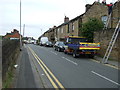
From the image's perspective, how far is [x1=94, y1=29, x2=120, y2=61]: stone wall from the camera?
1586cm

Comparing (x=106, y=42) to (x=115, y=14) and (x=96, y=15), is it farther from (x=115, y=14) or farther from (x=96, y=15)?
(x=96, y=15)

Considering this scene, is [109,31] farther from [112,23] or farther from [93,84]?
[93,84]

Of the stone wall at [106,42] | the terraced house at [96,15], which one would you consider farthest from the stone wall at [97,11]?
the stone wall at [106,42]

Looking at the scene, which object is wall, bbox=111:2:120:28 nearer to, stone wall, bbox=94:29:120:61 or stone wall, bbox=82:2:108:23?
stone wall, bbox=82:2:108:23

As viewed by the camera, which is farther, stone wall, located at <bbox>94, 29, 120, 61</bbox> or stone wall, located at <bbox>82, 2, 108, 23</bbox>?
stone wall, located at <bbox>82, 2, 108, 23</bbox>

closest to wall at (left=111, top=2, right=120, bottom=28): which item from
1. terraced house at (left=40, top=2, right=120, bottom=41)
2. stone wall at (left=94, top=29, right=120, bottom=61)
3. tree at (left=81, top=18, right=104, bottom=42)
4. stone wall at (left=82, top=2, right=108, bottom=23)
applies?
terraced house at (left=40, top=2, right=120, bottom=41)

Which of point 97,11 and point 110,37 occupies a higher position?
point 97,11

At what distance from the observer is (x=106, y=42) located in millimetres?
17938

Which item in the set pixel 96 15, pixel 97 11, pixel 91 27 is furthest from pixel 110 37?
pixel 97 11

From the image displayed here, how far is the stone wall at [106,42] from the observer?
624 inches

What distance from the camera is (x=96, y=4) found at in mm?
29812

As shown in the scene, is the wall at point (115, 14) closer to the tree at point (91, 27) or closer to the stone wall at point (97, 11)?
the tree at point (91, 27)

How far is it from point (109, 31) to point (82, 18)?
56.3ft

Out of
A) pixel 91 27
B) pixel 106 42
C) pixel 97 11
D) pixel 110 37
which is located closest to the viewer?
pixel 110 37
